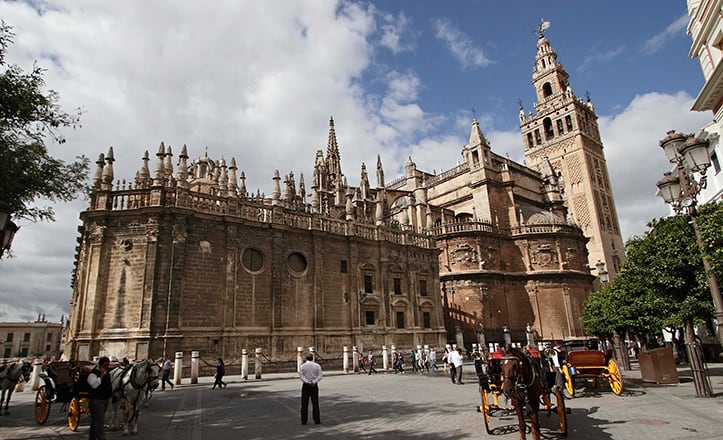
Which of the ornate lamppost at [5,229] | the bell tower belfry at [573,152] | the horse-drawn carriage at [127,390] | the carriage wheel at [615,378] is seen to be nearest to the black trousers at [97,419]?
the horse-drawn carriage at [127,390]

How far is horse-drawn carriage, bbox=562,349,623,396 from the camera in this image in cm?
1070

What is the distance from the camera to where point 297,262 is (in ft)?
78.1

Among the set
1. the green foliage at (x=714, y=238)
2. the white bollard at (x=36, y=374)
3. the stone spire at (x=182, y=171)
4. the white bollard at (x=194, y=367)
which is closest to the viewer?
the green foliage at (x=714, y=238)

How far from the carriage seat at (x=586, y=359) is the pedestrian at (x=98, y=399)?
1079 cm

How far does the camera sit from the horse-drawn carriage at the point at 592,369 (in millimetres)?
10699

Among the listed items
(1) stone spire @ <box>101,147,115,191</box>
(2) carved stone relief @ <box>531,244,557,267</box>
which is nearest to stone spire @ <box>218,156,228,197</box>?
(1) stone spire @ <box>101,147,115,191</box>

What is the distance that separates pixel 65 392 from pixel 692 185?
44.2 feet

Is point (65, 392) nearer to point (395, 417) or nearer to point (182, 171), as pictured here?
point (395, 417)

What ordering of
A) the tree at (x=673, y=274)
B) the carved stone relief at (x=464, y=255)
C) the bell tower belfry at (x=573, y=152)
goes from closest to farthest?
the tree at (x=673, y=274) → the carved stone relief at (x=464, y=255) → the bell tower belfry at (x=573, y=152)

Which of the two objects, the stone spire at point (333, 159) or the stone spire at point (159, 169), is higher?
the stone spire at point (333, 159)

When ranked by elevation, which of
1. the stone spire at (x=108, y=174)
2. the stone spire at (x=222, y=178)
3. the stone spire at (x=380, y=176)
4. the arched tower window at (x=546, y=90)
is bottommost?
the stone spire at (x=108, y=174)

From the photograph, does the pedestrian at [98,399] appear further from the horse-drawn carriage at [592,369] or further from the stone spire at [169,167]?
the stone spire at [169,167]

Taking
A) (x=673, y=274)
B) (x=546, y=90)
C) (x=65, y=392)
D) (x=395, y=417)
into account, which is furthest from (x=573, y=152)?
(x=65, y=392)

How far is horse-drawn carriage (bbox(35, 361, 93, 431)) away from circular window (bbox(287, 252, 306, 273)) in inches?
530
